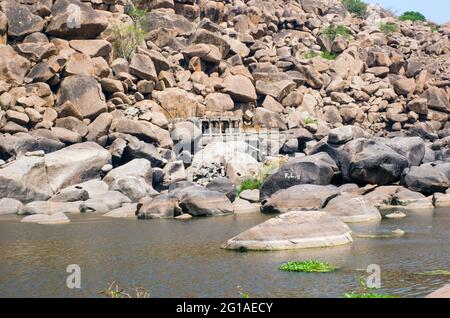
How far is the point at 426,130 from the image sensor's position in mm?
73000

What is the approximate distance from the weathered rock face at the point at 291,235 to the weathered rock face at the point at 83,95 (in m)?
34.4

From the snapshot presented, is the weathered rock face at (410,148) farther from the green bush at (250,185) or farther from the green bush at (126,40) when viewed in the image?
the green bush at (126,40)

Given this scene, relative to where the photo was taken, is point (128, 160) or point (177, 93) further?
point (177, 93)

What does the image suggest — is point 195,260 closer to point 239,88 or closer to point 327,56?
point 239,88

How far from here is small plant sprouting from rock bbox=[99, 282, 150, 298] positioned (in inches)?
696

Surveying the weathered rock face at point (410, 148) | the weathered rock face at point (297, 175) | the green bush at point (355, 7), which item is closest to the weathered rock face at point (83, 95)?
the weathered rock face at point (297, 175)

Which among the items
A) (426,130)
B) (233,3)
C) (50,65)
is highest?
(233,3)

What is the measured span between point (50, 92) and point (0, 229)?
26122 millimetres

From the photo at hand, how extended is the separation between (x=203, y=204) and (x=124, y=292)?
19743mm

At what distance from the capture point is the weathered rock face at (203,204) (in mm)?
37969

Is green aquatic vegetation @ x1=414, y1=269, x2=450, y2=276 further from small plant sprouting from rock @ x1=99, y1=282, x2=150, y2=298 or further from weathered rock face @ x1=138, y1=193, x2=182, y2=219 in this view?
weathered rock face @ x1=138, y1=193, x2=182, y2=219

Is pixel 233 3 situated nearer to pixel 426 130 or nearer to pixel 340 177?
pixel 426 130

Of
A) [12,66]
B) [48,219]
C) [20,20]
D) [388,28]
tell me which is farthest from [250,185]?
[388,28]
